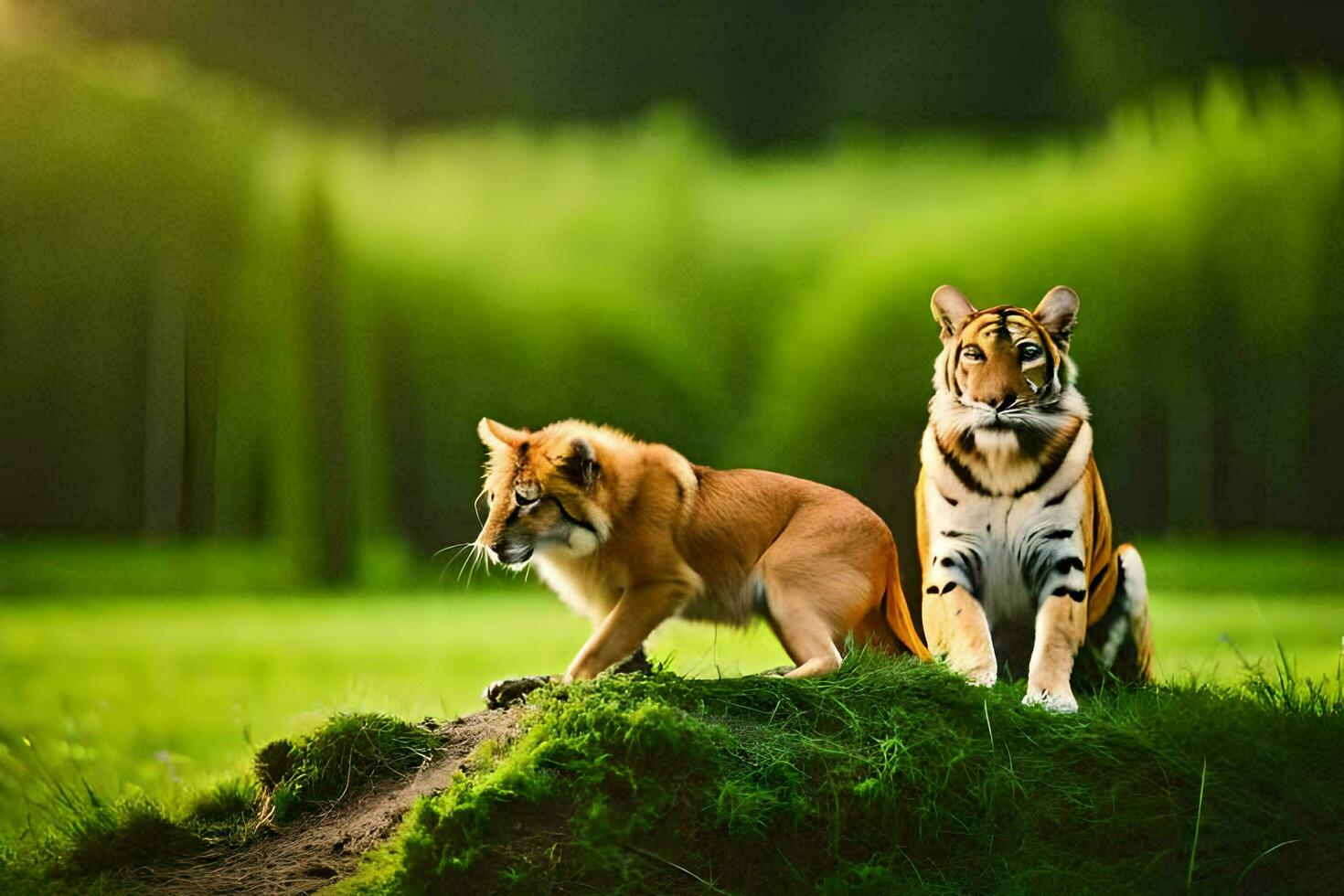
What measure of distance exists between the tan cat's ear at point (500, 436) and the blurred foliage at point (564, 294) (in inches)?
73.1

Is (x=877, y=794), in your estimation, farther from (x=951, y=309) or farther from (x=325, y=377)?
(x=325, y=377)

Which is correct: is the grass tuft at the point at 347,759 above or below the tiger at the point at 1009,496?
below

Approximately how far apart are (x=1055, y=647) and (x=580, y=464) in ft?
5.45

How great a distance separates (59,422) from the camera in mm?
6469

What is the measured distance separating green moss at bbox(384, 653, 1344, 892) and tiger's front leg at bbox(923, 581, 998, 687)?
0.16 meters

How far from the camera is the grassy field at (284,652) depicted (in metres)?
5.29

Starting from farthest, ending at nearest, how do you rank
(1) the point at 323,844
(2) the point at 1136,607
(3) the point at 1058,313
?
(2) the point at 1136,607 → (3) the point at 1058,313 → (1) the point at 323,844

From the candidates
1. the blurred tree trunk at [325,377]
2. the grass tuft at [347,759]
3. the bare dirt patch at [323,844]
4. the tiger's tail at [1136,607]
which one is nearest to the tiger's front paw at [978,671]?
the tiger's tail at [1136,607]

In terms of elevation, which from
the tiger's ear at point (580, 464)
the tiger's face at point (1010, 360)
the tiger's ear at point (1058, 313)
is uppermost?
the tiger's ear at point (1058, 313)

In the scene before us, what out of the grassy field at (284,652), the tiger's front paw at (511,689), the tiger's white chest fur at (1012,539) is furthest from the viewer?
the grassy field at (284,652)

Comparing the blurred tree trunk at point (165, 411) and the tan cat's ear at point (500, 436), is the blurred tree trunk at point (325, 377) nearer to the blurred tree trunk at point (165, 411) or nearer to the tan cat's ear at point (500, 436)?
the blurred tree trunk at point (165, 411)

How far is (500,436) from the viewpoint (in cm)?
420

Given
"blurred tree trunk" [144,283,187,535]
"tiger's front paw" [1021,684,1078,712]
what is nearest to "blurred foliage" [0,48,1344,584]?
"blurred tree trunk" [144,283,187,535]

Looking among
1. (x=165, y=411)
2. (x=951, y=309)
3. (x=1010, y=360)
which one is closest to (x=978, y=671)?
(x=1010, y=360)
